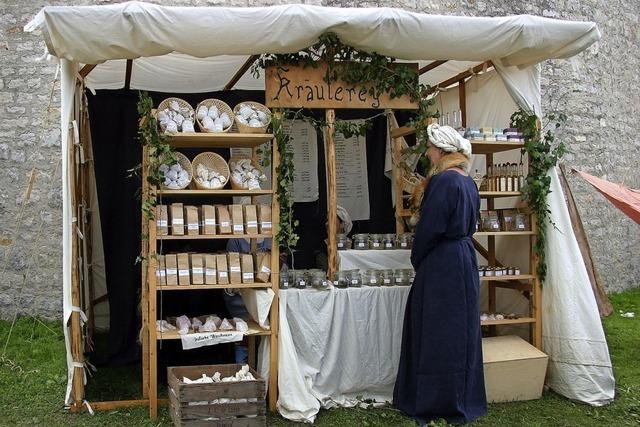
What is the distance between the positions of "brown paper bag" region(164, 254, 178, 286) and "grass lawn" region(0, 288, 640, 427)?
73 cm

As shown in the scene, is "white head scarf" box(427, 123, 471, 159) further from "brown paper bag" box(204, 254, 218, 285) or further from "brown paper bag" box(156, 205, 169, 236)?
"brown paper bag" box(156, 205, 169, 236)

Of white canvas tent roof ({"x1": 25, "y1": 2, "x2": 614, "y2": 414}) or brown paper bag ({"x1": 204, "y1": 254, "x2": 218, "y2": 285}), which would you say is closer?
white canvas tent roof ({"x1": 25, "y1": 2, "x2": 614, "y2": 414})

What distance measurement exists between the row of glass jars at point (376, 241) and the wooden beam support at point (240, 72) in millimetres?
1246

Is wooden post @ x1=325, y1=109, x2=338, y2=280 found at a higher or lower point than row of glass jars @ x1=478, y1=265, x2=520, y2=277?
higher

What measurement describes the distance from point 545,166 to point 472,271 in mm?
939

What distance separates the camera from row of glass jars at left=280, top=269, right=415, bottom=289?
400 cm

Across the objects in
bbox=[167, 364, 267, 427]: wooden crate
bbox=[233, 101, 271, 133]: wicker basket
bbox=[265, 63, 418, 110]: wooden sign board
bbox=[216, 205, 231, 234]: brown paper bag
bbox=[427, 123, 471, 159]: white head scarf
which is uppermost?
bbox=[265, 63, 418, 110]: wooden sign board

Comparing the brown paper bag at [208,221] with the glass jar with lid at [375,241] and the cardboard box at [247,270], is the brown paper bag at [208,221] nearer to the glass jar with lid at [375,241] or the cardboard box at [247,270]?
the cardboard box at [247,270]

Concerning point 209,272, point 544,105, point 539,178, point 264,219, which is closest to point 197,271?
point 209,272

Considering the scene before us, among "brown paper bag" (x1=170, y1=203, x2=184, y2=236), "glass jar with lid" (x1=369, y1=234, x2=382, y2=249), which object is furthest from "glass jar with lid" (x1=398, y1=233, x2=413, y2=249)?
"brown paper bag" (x1=170, y1=203, x2=184, y2=236)

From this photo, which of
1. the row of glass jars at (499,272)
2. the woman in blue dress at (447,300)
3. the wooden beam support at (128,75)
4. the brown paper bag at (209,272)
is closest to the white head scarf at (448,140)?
the woman in blue dress at (447,300)

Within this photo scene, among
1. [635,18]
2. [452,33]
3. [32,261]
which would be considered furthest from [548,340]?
[635,18]

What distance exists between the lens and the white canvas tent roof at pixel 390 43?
346 cm

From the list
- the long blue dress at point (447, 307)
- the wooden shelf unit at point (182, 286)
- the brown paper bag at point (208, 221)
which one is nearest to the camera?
the long blue dress at point (447, 307)
